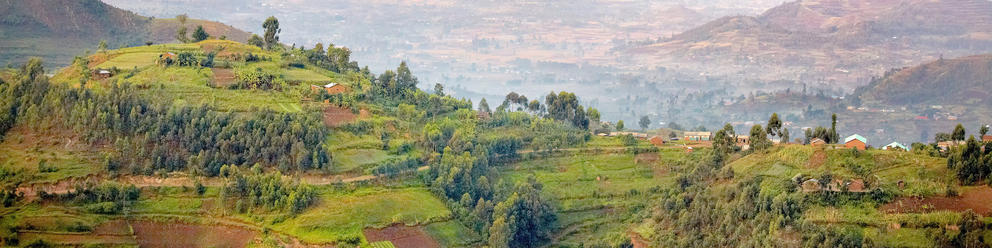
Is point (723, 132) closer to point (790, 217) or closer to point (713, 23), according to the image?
point (790, 217)

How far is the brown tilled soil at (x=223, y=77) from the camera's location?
5559cm

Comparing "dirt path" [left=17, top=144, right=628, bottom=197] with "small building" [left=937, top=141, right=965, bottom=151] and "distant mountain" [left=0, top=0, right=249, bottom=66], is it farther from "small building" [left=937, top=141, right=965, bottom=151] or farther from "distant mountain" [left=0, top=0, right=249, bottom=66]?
"distant mountain" [left=0, top=0, right=249, bottom=66]

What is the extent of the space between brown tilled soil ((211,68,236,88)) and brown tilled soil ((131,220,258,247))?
14.9 meters

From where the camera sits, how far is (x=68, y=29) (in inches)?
3297

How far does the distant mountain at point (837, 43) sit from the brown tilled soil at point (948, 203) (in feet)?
357

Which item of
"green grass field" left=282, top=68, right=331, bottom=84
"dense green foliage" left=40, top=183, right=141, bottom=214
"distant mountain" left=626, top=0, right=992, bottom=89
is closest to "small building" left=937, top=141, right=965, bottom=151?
"green grass field" left=282, top=68, right=331, bottom=84

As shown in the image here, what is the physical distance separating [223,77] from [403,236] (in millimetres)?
19208

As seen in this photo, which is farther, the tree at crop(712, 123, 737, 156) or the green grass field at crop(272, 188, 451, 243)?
the tree at crop(712, 123, 737, 156)

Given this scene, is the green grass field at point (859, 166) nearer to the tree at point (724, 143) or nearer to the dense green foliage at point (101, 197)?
the tree at point (724, 143)

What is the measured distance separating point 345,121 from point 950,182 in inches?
1200

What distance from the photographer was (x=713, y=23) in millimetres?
171125

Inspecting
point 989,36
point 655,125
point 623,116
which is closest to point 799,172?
point 655,125

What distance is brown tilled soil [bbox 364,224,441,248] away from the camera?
4331cm

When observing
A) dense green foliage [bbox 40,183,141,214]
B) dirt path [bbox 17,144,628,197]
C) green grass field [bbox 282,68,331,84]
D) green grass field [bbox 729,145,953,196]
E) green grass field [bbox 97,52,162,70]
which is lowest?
dense green foliage [bbox 40,183,141,214]
